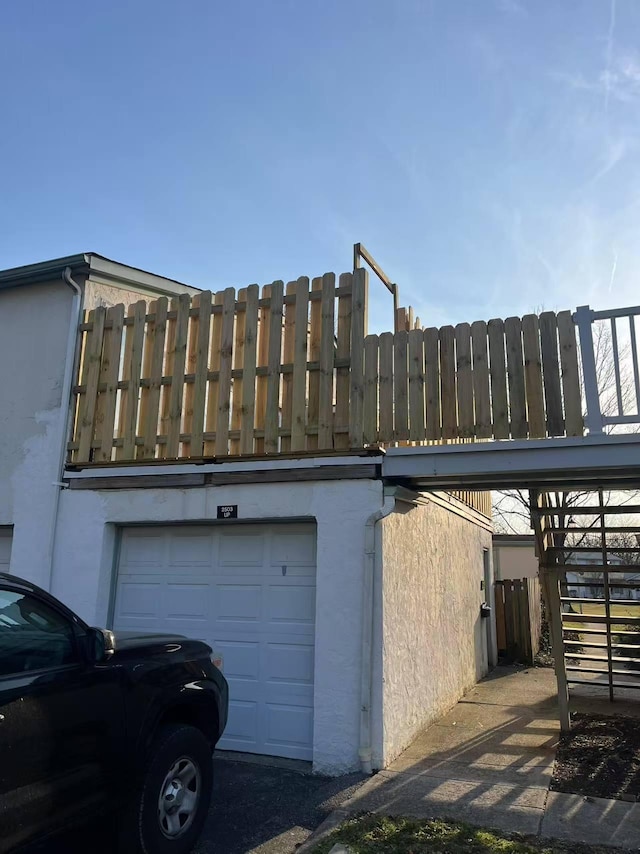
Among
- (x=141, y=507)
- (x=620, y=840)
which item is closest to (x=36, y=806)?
(x=620, y=840)

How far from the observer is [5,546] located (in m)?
8.01

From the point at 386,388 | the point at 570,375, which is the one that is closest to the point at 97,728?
the point at 386,388

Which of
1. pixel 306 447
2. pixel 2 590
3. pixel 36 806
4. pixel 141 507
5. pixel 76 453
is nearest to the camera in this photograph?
pixel 36 806

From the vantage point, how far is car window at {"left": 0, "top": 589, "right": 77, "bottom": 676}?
Result: 10.5 feet

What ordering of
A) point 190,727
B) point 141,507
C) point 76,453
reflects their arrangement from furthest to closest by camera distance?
point 76,453 < point 141,507 < point 190,727

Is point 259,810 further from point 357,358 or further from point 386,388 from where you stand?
point 357,358

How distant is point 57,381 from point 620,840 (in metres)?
7.12

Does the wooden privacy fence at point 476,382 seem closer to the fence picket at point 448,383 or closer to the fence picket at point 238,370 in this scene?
the fence picket at point 448,383

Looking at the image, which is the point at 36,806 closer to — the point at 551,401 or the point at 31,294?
the point at 551,401

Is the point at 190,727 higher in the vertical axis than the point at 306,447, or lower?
lower

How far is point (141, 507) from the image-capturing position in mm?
7125

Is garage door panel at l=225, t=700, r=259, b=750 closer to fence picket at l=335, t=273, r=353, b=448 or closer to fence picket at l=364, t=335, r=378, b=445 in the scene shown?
fence picket at l=335, t=273, r=353, b=448

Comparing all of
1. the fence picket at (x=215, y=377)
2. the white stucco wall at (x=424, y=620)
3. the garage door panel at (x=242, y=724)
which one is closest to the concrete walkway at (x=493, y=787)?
the white stucco wall at (x=424, y=620)

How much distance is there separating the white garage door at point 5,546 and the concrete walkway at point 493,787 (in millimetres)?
5057
